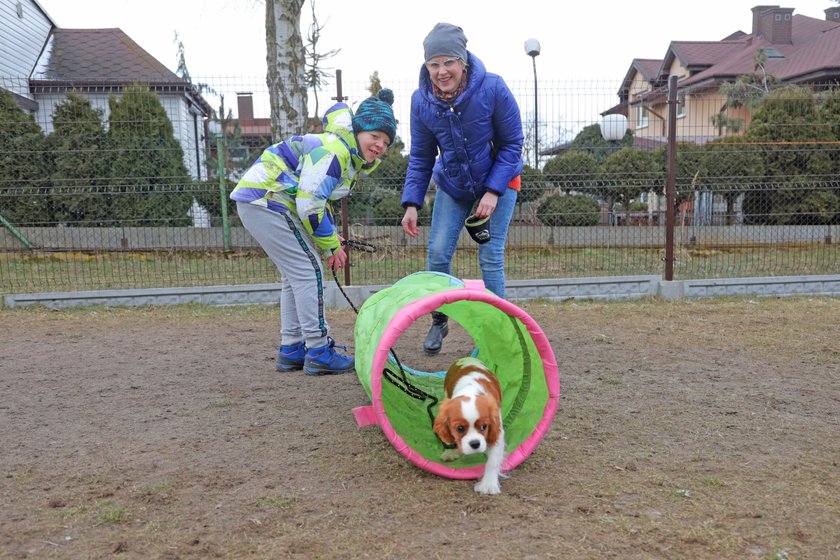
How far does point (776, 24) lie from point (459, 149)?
105 feet

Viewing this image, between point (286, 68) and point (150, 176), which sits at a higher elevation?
point (286, 68)

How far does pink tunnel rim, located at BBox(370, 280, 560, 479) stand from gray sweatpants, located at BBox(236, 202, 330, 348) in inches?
56.1

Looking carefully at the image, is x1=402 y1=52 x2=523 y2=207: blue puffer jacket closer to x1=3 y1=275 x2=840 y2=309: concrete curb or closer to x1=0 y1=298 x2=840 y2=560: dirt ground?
x1=0 y1=298 x2=840 y2=560: dirt ground

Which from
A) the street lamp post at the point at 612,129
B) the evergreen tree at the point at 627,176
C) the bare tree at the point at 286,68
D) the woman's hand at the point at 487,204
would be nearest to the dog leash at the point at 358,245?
the woman's hand at the point at 487,204

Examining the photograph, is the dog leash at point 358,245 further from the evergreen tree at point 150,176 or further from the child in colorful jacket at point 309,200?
the evergreen tree at point 150,176

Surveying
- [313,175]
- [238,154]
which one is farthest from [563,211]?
[238,154]

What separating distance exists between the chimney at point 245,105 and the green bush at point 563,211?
377 cm

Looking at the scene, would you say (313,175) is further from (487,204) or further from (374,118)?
(487,204)

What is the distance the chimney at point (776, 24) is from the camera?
96.8 ft

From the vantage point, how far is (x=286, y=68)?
27.5 ft

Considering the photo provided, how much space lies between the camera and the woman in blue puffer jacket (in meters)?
3.72

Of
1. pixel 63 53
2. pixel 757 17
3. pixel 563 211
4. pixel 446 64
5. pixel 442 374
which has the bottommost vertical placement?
pixel 442 374

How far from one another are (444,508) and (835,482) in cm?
151

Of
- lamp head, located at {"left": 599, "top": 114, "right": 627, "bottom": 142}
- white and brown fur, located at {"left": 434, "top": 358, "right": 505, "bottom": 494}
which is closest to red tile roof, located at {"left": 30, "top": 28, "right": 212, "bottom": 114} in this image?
lamp head, located at {"left": 599, "top": 114, "right": 627, "bottom": 142}
